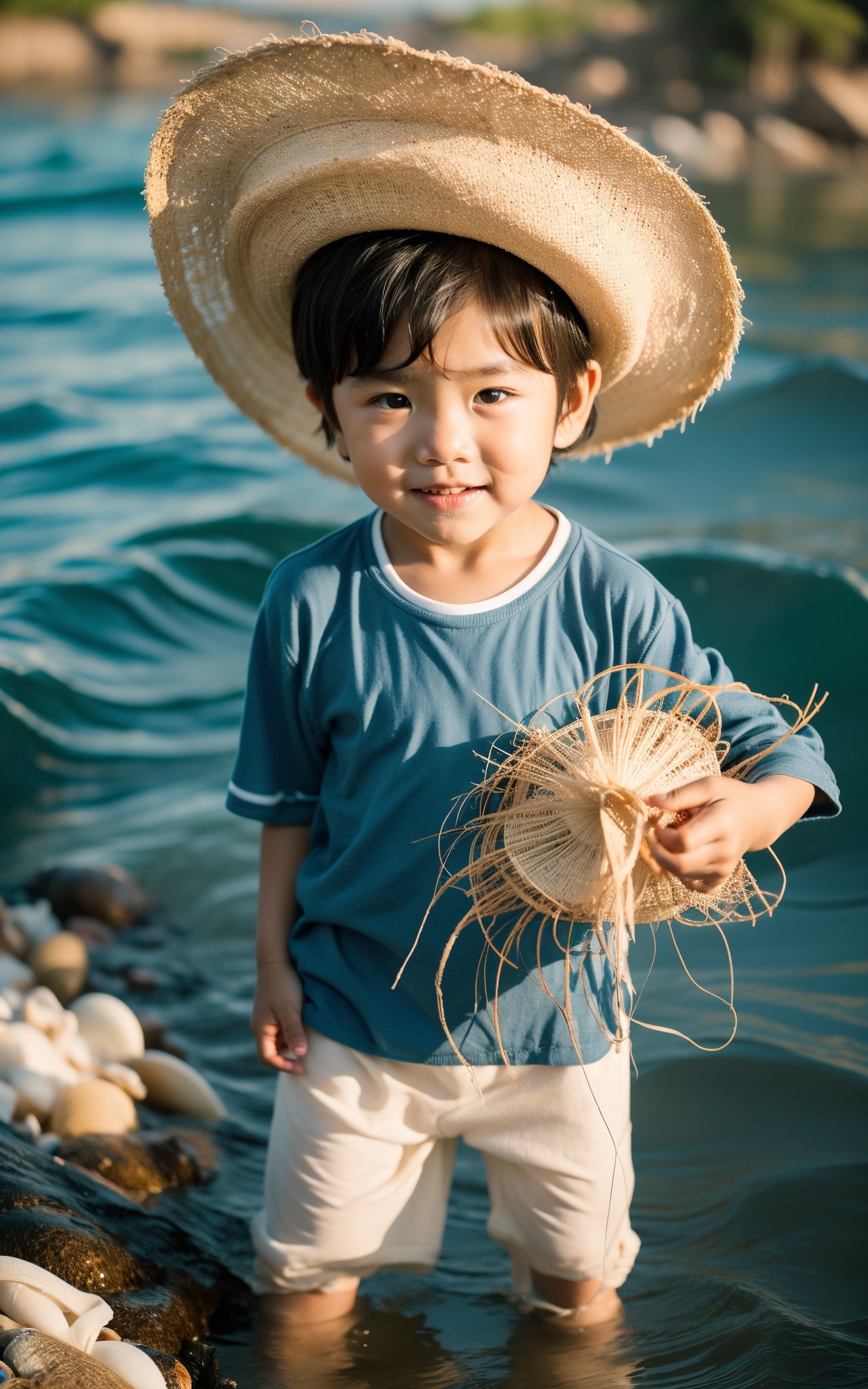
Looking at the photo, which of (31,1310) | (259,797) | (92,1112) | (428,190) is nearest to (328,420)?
(428,190)

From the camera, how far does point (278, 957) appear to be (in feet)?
7.01

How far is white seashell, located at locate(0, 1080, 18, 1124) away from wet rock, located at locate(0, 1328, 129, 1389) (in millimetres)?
847

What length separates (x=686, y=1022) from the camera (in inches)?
125

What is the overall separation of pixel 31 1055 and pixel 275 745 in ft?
3.63

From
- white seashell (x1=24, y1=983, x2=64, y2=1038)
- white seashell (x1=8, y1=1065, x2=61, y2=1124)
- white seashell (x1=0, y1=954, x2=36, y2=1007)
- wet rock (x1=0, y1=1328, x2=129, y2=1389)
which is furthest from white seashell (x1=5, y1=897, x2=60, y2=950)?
wet rock (x1=0, y1=1328, x2=129, y2=1389)

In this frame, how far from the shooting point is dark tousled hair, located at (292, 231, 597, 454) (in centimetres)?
179

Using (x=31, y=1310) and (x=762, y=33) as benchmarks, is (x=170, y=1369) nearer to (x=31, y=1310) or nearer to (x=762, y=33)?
(x=31, y=1310)

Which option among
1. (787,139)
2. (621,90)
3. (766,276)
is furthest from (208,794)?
(621,90)

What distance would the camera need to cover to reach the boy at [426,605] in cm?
176

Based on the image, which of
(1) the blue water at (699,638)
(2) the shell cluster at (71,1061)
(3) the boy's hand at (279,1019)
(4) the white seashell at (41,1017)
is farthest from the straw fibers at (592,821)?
(4) the white seashell at (41,1017)

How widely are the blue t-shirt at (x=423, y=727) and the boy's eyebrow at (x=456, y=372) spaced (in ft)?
0.96

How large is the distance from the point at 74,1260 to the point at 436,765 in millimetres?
920

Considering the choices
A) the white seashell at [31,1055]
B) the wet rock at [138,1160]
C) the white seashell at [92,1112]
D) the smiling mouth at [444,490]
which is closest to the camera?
the smiling mouth at [444,490]

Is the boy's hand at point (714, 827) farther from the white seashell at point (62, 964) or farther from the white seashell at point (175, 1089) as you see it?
the white seashell at point (62, 964)
